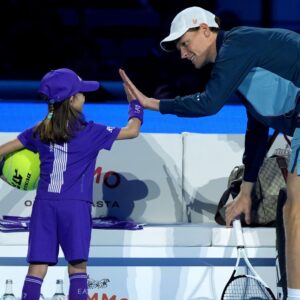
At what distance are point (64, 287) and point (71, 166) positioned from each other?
2.60 ft

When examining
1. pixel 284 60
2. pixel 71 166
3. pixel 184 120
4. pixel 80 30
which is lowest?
pixel 71 166

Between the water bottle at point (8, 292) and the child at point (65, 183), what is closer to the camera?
the child at point (65, 183)

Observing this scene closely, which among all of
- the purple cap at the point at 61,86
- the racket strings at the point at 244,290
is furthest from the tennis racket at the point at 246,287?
the purple cap at the point at 61,86

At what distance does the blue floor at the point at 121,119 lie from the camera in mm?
6992

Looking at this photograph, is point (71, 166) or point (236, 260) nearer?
point (71, 166)

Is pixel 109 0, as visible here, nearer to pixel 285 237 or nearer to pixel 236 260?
pixel 236 260

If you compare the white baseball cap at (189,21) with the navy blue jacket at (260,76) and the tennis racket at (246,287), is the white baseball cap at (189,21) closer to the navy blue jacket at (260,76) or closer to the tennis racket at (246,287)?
the navy blue jacket at (260,76)

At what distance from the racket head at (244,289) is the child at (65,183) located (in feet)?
2.23

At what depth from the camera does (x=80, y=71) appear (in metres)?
7.32

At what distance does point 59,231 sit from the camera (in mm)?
5148

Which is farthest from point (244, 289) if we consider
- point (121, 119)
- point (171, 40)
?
point (121, 119)

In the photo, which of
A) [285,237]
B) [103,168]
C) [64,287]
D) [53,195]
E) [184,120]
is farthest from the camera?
[184,120]

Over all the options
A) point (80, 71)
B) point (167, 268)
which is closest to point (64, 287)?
point (167, 268)

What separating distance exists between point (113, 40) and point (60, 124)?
2.19 metres
